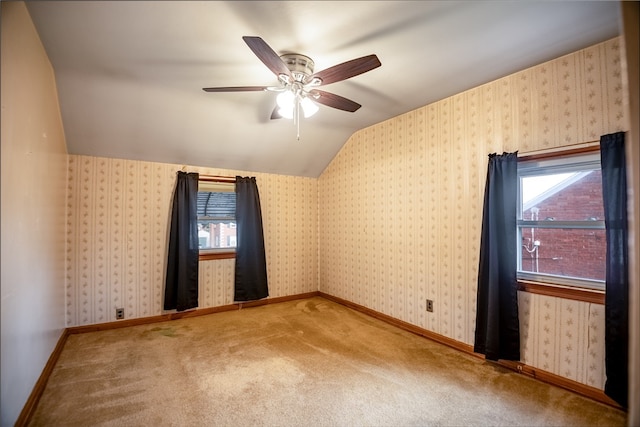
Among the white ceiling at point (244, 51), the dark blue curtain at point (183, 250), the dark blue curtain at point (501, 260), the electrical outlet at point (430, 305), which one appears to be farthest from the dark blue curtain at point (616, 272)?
the dark blue curtain at point (183, 250)

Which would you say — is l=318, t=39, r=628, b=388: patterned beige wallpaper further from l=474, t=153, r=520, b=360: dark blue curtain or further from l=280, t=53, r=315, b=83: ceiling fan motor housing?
l=280, t=53, r=315, b=83: ceiling fan motor housing

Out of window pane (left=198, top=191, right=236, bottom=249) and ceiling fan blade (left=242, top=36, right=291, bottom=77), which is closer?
ceiling fan blade (left=242, top=36, right=291, bottom=77)

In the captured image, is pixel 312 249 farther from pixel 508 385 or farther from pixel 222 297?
pixel 508 385

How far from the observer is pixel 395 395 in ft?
6.75

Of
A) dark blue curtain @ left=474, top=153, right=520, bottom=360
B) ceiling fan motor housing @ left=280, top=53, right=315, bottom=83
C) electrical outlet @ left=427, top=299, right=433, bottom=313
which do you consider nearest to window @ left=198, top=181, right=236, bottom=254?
ceiling fan motor housing @ left=280, top=53, right=315, bottom=83

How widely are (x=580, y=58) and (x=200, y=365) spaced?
3909mm

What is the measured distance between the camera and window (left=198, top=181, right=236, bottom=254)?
3.95 metres

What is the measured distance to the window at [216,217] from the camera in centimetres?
395

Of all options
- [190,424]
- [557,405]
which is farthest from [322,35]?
[557,405]

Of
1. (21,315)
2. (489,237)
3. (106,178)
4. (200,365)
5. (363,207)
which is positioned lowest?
(200,365)

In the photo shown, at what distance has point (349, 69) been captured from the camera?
5.96 ft

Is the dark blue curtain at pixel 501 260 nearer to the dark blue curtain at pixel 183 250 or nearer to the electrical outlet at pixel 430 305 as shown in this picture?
the electrical outlet at pixel 430 305

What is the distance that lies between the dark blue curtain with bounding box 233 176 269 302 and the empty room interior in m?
0.17

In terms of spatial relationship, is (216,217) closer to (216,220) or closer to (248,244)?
(216,220)
